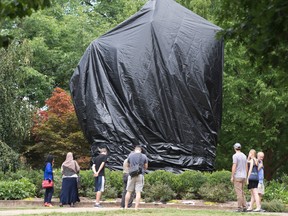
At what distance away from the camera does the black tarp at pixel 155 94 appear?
23.0 meters

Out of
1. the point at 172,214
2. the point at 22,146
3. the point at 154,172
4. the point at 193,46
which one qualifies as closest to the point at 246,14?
the point at 172,214

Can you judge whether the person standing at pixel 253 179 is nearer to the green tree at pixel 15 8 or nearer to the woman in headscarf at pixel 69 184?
the woman in headscarf at pixel 69 184

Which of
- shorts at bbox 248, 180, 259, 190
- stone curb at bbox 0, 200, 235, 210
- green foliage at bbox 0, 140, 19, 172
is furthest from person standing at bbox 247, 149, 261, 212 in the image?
green foliage at bbox 0, 140, 19, 172

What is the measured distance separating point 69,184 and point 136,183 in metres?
3.13

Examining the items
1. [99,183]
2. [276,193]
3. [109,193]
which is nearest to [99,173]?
[99,183]

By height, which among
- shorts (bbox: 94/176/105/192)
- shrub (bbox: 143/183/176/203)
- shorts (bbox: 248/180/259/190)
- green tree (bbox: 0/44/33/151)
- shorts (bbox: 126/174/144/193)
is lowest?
shrub (bbox: 143/183/176/203)

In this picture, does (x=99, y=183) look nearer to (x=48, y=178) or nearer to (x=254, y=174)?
(x=48, y=178)

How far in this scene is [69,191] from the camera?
19.9 metres

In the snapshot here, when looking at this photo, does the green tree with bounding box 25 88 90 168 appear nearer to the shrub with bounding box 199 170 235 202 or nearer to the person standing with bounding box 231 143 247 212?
the shrub with bounding box 199 170 235 202

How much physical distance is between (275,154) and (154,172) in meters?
13.9

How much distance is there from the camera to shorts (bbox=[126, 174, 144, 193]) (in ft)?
56.7

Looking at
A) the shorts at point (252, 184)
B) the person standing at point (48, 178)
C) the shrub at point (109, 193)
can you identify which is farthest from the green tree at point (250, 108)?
the person standing at point (48, 178)

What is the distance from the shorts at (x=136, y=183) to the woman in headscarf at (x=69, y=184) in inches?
107

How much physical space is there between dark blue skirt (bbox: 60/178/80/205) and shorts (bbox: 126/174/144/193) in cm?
275
